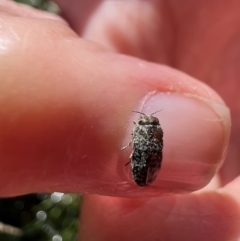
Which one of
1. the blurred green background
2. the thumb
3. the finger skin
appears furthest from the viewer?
the blurred green background

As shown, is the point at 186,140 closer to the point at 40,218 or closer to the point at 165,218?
the point at 165,218

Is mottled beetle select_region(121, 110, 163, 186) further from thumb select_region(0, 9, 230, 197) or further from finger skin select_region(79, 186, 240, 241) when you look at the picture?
finger skin select_region(79, 186, 240, 241)

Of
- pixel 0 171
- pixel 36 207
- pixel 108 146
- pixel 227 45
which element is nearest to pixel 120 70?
pixel 108 146

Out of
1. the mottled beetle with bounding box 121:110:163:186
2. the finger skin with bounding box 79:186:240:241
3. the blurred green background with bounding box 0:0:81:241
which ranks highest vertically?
the mottled beetle with bounding box 121:110:163:186

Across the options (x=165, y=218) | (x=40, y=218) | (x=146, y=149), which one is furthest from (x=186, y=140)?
(x=40, y=218)

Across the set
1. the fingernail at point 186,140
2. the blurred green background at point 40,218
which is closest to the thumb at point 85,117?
the fingernail at point 186,140

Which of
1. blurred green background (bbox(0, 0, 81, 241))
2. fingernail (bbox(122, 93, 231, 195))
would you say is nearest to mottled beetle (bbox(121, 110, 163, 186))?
fingernail (bbox(122, 93, 231, 195))

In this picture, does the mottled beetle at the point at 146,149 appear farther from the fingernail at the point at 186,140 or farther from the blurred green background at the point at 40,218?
the blurred green background at the point at 40,218

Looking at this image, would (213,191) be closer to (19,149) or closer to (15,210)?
(19,149)
